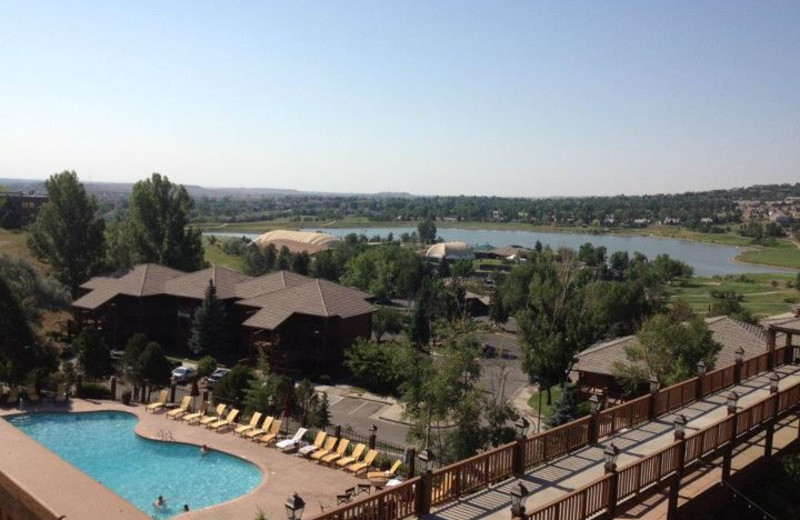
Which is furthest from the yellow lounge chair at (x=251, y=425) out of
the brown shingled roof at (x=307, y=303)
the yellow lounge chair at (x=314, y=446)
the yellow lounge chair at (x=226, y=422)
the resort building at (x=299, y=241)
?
the resort building at (x=299, y=241)

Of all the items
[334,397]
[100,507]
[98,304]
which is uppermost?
[100,507]

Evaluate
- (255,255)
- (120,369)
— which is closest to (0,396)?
(120,369)

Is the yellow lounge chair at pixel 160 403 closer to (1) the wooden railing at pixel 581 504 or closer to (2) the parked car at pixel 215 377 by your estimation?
(2) the parked car at pixel 215 377

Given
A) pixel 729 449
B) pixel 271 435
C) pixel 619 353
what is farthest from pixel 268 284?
pixel 729 449

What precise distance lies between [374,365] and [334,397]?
2.80 m

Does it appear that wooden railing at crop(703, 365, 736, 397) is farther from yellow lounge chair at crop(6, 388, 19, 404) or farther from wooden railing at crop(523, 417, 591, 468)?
yellow lounge chair at crop(6, 388, 19, 404)

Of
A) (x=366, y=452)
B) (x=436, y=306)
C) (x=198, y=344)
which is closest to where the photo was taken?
(x=366, y=452)

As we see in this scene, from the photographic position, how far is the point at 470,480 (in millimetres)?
12219

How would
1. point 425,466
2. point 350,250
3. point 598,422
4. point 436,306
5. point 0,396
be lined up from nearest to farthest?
1. point 425,466
2. point 598,422
3. point 0,396
4. point 436,306
5. point 350,250

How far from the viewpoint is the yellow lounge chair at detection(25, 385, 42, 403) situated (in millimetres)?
28641

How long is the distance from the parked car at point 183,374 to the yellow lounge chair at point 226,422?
363 inches

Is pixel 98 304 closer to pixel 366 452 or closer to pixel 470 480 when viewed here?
pixel 366 452

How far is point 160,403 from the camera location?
28734 mm

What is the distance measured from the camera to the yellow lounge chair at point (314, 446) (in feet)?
76.1
